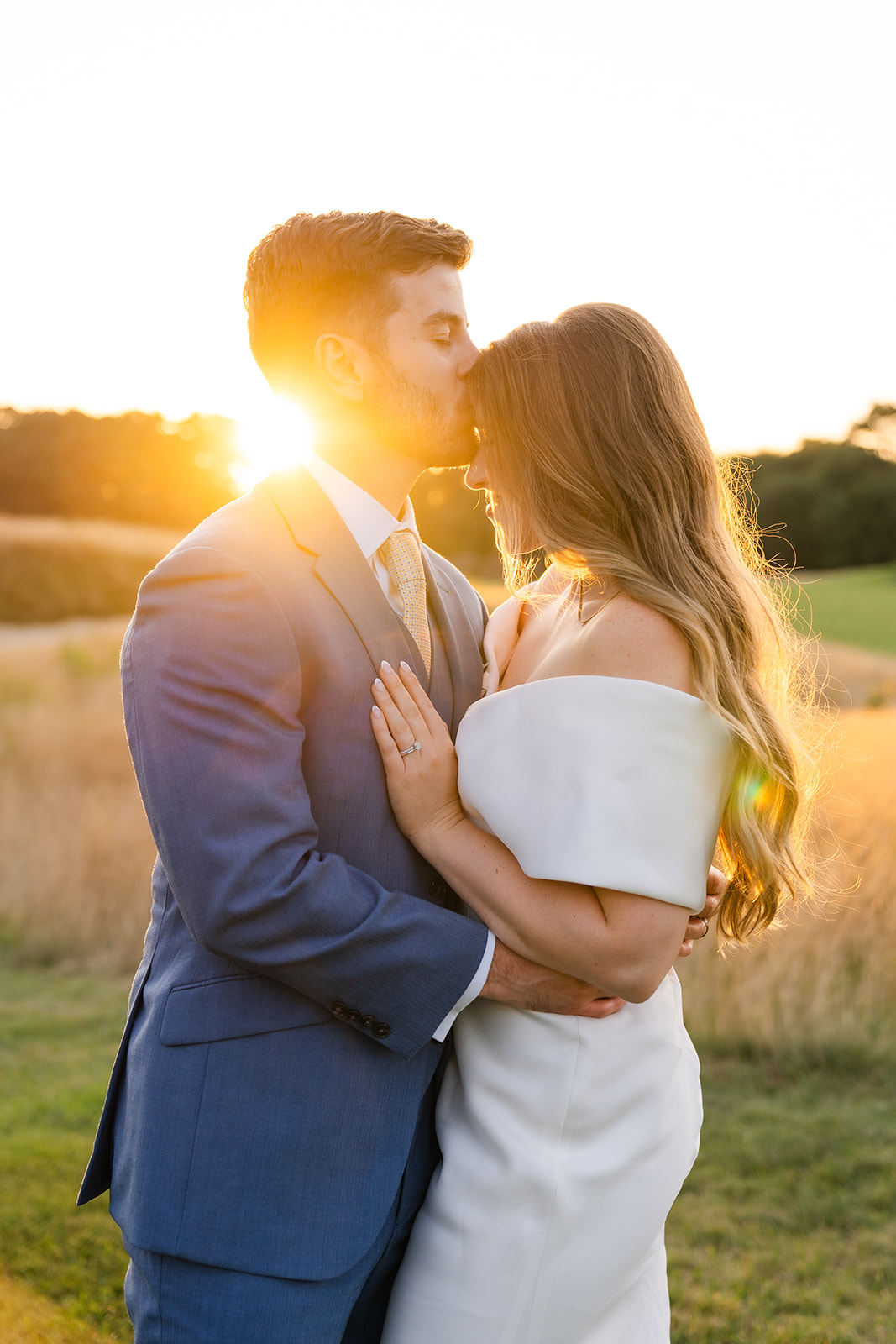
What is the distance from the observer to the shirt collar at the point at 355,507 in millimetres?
2252

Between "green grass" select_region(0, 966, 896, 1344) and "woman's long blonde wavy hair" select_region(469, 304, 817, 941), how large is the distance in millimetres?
2176

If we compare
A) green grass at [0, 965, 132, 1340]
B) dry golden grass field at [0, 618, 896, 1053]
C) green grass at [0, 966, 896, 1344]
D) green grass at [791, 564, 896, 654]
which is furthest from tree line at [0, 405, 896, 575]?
green grass at [0, 966, 896, 1344]

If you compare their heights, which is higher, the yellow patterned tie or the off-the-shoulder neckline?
the yellow patterned tie

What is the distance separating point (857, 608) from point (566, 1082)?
28.8 metres

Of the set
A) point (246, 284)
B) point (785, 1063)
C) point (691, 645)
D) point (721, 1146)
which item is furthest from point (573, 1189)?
point (785, 1063)

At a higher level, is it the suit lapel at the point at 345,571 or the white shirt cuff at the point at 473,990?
the suit lapel at the point at 345,571

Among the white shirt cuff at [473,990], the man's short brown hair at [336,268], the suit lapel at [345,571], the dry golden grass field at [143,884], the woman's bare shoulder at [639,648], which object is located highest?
the man's short brown hair at [336,268]

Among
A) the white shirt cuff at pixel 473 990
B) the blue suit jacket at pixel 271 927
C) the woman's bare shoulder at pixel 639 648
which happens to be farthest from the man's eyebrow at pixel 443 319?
the white shirt cuff at pixel 473 990

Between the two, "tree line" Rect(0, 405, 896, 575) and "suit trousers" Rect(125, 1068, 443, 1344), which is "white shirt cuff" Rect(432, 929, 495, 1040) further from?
"tree line" Rect(0, 405, 896, 575)

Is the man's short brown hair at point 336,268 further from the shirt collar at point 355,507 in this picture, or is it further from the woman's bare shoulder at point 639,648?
the woman's bare shoulder at point 639,648

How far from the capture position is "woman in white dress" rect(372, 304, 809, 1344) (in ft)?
6.20

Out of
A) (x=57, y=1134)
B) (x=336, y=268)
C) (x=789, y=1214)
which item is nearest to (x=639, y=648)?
(x=336, y=268)

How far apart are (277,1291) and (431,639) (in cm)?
140

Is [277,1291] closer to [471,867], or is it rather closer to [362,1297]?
[362,1297]
